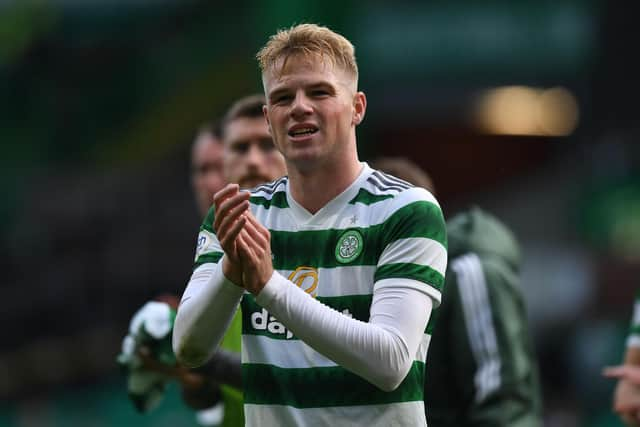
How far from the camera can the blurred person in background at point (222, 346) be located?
4434 millimetres

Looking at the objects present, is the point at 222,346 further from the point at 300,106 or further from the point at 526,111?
the point at 526,111

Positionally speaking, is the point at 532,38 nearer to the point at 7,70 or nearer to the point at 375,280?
the point at 7,70

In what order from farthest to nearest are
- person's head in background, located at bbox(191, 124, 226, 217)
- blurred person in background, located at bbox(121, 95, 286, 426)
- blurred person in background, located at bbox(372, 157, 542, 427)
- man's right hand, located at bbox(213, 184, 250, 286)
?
1. person's head in background, located at bbox(191, 124, 226, 217)
2. blurred person in background, located at bbox(372, 157, 542, 427)
3. blurred person in background, located at bbox(121, 95, 286, 426)
4. man's right hand, located at bbox(213, 184, 250, 286)

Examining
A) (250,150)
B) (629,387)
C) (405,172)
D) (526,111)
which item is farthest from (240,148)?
(526,111)

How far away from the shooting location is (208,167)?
225 inches

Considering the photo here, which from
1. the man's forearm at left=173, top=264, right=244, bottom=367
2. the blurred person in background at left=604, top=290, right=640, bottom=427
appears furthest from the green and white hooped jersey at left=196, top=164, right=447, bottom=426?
the blurred person in background at left=604, top=290, right=640, bottom=427

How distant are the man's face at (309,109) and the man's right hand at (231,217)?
0.29 m

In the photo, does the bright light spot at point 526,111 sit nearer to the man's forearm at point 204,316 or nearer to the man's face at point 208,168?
the man's face at point 208,168

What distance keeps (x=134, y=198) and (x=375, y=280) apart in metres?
15.0

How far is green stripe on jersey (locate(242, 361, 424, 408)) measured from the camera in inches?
120

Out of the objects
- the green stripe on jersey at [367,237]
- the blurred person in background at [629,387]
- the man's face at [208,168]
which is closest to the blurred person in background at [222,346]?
the man's face at [208,168]

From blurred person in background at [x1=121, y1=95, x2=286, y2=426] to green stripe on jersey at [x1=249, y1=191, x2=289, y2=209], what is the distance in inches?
44.3

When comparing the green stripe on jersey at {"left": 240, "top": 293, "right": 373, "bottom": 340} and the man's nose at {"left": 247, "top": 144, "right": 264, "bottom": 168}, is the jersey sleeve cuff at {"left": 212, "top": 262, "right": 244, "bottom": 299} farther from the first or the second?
the man's nose at {"left": 247, "top": 144, "right": 264, "bottom": 168}

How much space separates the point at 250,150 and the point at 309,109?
177cm
